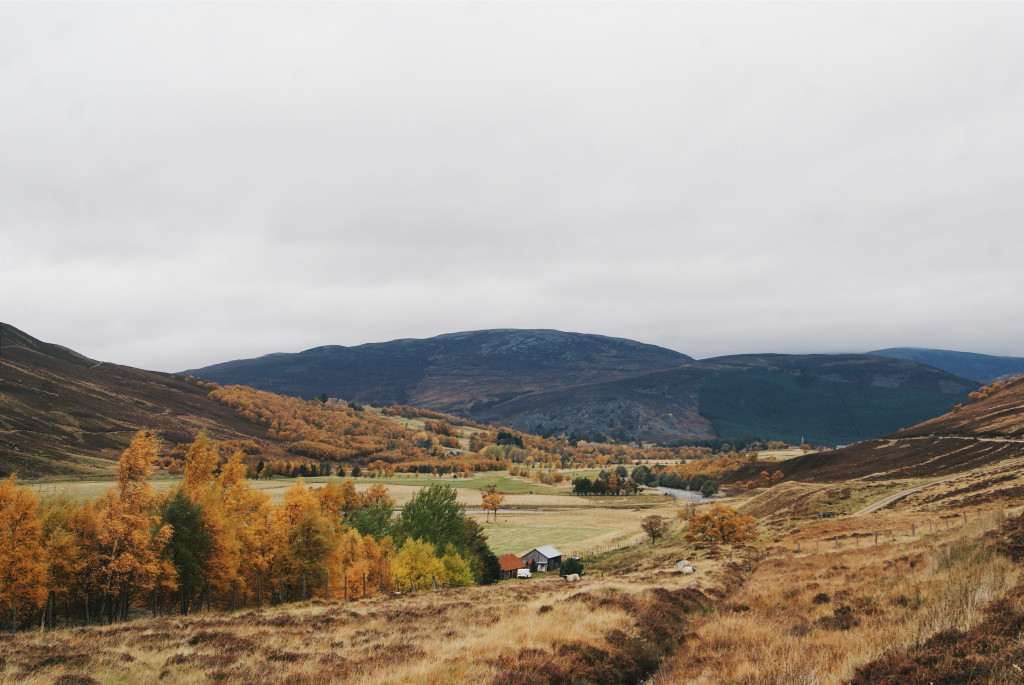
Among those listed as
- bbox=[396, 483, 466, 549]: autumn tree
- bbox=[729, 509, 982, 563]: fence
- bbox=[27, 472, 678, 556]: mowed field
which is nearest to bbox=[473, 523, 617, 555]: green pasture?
bbox=[27, 472, 678, 556]: mowed field

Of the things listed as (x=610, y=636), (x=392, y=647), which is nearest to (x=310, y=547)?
(x=392, y=647)

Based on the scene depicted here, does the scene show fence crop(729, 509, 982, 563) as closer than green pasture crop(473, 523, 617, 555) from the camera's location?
Yes

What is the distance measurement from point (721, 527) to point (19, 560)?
84024 millimetres

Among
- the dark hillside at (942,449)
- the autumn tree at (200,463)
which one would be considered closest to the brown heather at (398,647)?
the autumn tree at (200,463)

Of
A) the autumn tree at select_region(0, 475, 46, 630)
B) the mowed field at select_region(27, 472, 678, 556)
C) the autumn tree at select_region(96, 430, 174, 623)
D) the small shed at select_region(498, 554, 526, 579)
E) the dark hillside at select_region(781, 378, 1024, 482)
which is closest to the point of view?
the autumn tree at select_region(0, 475, 46, 630)

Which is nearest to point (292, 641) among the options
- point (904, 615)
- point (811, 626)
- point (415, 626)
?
point (415, 626)

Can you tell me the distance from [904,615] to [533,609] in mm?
14876

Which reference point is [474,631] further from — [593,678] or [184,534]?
[184,534]

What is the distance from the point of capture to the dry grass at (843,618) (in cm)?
1351

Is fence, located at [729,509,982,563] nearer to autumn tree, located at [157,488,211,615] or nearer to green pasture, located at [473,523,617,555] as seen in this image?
autumn tree, located at [157,488,211,615]

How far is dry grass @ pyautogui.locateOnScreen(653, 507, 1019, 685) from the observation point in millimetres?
13508

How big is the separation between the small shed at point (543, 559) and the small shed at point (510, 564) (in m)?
1.92

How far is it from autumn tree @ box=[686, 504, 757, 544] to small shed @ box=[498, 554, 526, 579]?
32022 mm

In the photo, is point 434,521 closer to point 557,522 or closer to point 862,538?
point 862,538
